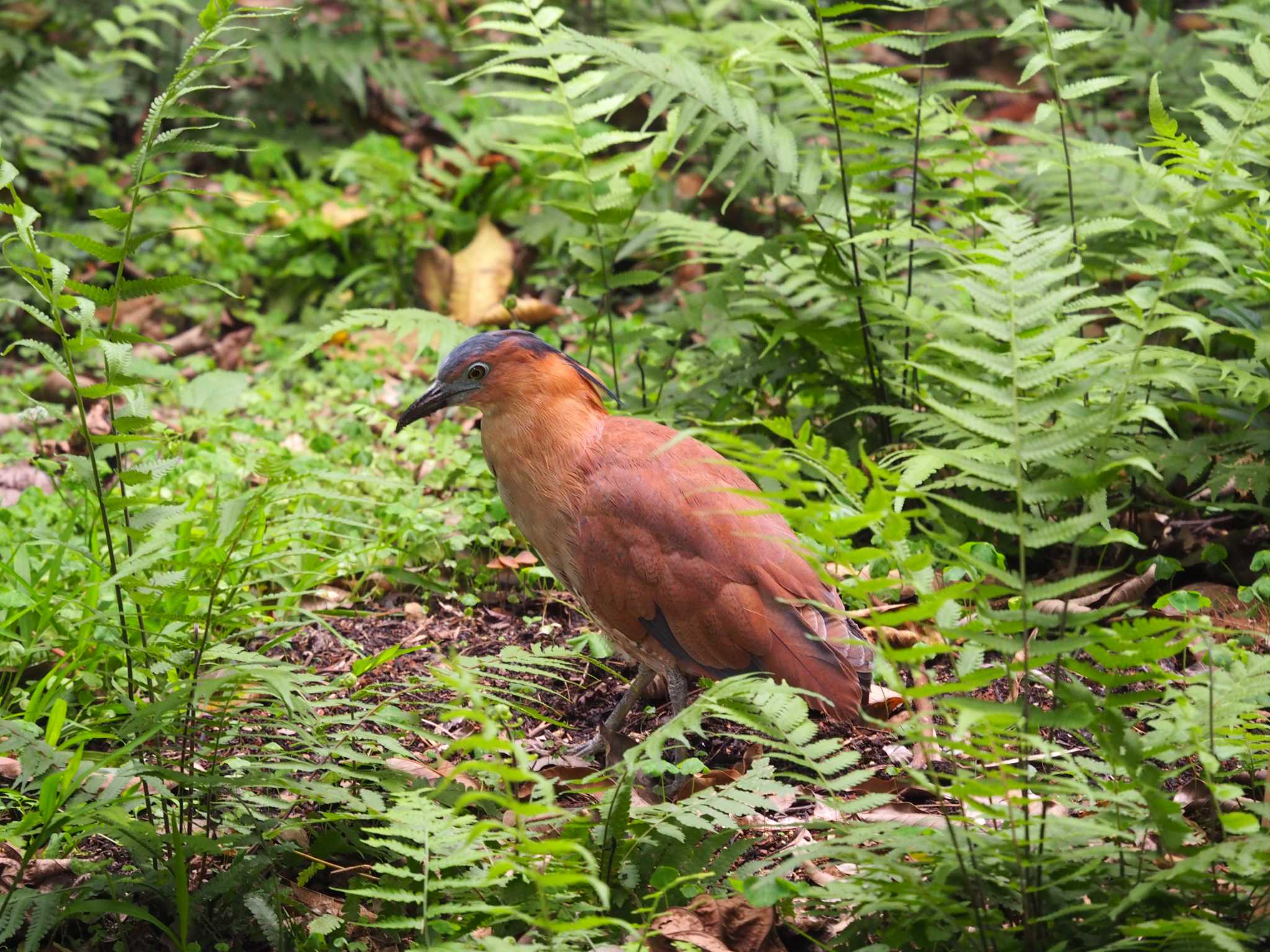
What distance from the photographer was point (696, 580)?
3.81 metres

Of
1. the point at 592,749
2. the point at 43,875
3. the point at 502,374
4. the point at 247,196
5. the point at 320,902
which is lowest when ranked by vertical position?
the point at 592,749

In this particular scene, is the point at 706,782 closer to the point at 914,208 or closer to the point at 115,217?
the point at 115,217

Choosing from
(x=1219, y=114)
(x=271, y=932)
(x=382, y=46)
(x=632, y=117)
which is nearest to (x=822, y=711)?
(x=271, y=932)

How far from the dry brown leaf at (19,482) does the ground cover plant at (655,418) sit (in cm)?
3

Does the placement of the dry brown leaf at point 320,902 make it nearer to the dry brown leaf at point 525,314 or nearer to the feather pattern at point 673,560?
the feather pattern at point 673,560

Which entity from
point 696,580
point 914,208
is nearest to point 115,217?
point 696,580

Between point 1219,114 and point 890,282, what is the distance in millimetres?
2586

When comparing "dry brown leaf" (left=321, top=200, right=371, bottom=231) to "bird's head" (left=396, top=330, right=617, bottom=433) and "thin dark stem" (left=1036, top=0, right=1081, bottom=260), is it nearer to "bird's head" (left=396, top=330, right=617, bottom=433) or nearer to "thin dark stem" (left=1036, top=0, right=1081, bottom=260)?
"bird's head" (left=396, top=330, right=617, bottom=433)

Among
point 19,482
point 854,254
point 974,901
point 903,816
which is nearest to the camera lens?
point 974,901

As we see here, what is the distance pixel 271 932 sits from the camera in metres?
2.85

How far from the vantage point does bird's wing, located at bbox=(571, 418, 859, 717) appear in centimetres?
377

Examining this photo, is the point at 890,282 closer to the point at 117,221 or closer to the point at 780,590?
the point at 780,590

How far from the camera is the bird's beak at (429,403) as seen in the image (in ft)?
13.8

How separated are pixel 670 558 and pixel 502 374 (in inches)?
34.8
